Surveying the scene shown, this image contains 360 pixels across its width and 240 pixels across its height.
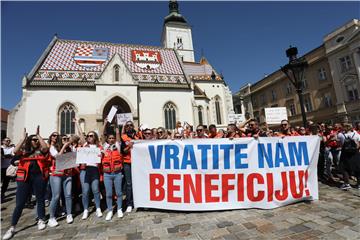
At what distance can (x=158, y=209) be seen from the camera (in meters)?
4.45

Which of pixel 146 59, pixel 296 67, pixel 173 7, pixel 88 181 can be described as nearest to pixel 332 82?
pixel 296 67

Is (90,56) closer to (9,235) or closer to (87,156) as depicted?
(87,156)

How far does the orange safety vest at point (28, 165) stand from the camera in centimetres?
367

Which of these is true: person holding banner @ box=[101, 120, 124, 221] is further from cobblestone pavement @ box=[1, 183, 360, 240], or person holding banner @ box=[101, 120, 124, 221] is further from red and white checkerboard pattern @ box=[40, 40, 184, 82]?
red and white checkerboard pattern @ box=[40, 40, 184, 82]

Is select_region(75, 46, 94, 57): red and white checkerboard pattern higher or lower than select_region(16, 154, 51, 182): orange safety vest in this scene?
higher

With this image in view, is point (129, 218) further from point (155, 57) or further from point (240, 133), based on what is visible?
point (155, 57)

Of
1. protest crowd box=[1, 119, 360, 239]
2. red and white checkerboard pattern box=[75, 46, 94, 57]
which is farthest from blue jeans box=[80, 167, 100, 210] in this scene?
red and white checkerboard pattern box=[75, 46, 94, 57]

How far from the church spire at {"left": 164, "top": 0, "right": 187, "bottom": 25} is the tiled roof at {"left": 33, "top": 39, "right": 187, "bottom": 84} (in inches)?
711

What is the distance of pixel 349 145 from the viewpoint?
5438mm

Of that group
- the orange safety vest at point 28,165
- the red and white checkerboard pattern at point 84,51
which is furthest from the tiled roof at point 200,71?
the orange safety vest at point 28,165

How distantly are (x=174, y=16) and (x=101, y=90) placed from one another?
3186 cm

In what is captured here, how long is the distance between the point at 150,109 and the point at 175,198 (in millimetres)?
18519

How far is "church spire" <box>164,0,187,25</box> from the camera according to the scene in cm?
4316

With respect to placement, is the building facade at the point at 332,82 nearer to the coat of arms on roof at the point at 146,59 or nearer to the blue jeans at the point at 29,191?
the coat of arms on roof at the point at 146,59
